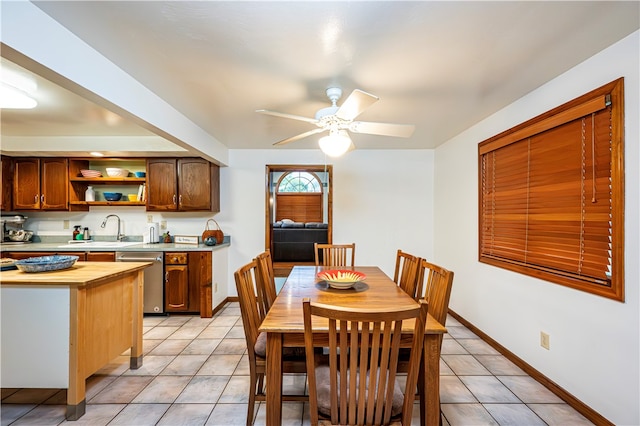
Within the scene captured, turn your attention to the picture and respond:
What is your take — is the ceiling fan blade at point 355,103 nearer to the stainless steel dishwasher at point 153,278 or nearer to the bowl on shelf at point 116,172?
the stainless steel dishwasher at point 153,278

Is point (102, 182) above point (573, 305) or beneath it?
above

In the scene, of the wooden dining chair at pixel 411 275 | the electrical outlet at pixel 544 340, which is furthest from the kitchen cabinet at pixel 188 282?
the electrical outlet at pixel 544 340

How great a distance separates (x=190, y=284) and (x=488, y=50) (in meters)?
3.64

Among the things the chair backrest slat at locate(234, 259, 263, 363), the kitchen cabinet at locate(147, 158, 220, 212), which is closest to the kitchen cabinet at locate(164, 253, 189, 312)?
the kitchen cabinet at locate(147, 158, 220, 212)

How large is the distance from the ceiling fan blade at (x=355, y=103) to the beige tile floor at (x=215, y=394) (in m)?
1.93

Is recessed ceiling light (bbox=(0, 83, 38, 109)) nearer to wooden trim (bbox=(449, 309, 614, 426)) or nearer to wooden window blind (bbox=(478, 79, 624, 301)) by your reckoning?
wooden window blind (bbox=(478, 79, 624, 301))

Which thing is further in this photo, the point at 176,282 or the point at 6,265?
the point at 176,282

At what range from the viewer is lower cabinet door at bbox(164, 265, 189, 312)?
341cm

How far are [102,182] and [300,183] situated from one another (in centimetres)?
486

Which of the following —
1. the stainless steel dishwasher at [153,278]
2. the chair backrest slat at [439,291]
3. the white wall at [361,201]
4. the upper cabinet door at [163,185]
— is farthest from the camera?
the white wall at [361,201]

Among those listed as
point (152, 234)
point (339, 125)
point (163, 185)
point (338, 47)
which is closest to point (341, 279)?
point (339, 125)

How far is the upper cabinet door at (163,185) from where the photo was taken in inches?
146

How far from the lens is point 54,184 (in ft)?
12.0

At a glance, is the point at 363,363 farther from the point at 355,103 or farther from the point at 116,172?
the point at 116,172
